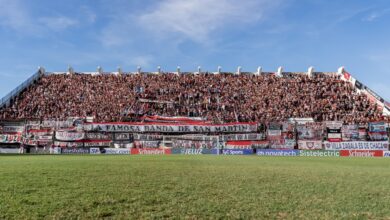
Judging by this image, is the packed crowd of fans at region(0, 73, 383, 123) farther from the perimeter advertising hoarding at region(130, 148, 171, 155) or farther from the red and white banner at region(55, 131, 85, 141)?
the perimeter advertising hoarding at region(130, 148, 171, 155)

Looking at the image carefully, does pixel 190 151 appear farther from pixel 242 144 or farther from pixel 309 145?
pixel 309 145

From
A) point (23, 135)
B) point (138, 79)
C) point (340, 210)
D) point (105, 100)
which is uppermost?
point (138, 79)

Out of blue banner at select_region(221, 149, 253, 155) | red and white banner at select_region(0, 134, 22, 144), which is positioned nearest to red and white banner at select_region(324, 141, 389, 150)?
blue banner at select_region(221, 149, 253, 155)

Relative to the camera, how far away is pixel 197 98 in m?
60.5

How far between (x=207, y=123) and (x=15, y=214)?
155 feet

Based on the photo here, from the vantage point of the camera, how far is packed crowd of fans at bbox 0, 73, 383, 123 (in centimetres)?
5503

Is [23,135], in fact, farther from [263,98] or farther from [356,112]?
[356,112]

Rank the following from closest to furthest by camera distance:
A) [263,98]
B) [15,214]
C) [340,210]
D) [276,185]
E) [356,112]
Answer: [15,214], [340,210], [276,185], [356,112], [263,98]

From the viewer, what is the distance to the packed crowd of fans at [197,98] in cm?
5503

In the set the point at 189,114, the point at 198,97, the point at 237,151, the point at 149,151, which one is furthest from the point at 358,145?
the point at 149,151

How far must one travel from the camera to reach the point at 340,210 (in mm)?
7734

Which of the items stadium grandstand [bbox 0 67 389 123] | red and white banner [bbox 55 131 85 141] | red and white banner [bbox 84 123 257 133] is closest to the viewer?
red and white banner [bbox 55 131 85 141]

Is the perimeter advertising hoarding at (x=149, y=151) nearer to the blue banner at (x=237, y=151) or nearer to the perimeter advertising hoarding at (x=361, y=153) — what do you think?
the blue banner at (x=237, y=151)

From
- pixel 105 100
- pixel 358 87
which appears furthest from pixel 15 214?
pixel 358 87
